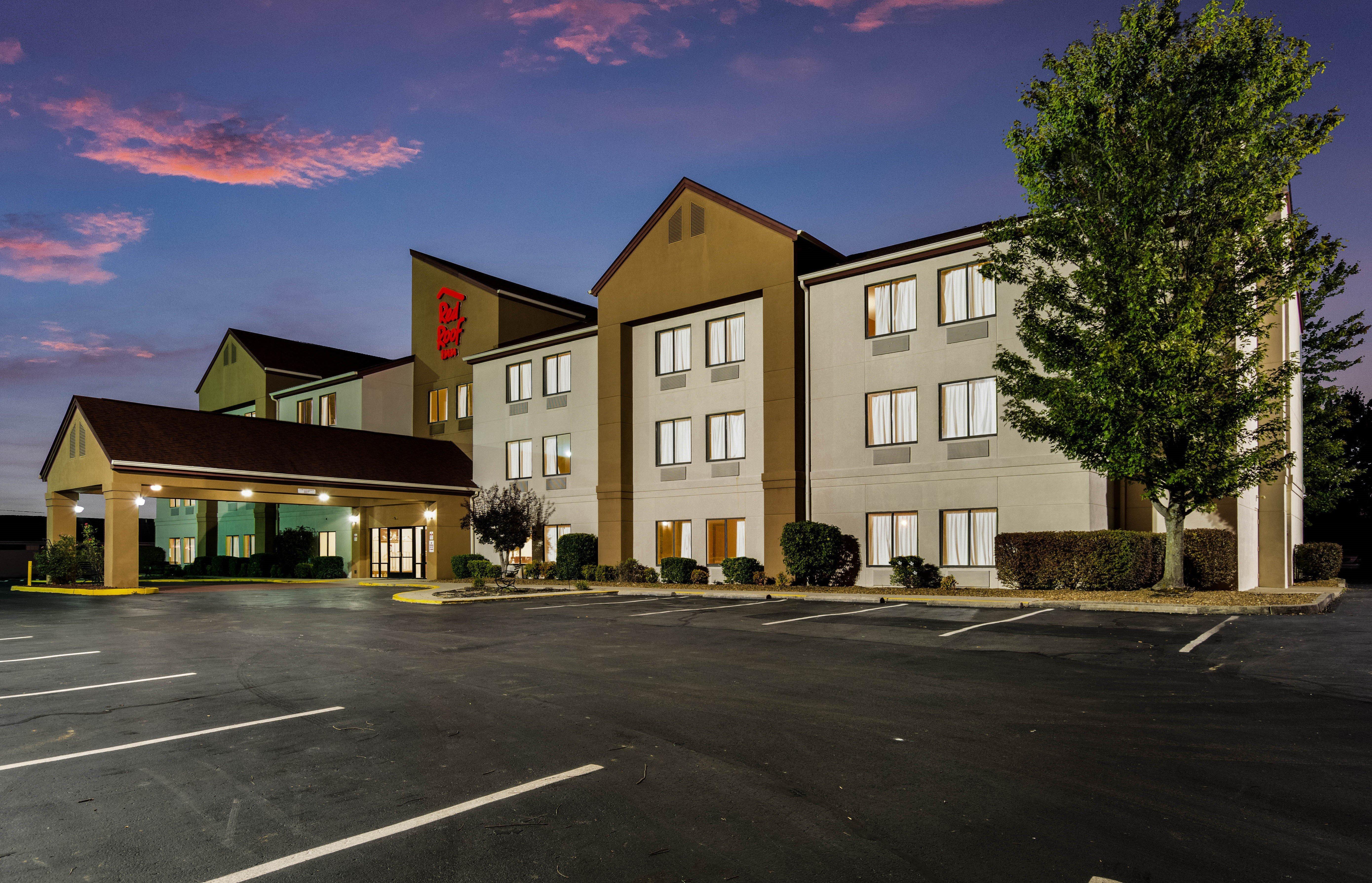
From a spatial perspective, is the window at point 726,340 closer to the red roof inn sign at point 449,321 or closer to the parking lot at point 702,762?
the red roof inn sign at point 449,321

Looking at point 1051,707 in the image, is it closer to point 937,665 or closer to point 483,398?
point 937,665

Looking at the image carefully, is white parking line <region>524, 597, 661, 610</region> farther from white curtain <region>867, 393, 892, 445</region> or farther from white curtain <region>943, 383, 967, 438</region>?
white curtain <region>943, 383, 967, 438</region>

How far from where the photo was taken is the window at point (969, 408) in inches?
930

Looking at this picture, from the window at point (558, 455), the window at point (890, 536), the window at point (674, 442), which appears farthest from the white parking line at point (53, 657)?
the window at point (558, 455)

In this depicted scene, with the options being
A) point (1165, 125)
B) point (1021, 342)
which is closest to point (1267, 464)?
point (1021, 342)

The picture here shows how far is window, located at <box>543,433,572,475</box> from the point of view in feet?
112

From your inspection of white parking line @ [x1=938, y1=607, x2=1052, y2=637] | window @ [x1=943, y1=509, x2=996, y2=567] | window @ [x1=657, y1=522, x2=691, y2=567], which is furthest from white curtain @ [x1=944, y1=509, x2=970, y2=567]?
window @ [x1=657, y1=522, x2=691, y2=567]

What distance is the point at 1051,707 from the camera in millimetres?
8242

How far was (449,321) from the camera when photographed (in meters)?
39.8

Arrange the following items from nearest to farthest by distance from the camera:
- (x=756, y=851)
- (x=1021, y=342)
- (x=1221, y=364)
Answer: (x=756, y=851) < (x=1221, y=364) < (x=1021, y=342)

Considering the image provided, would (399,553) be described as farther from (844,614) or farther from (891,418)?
(844,614)

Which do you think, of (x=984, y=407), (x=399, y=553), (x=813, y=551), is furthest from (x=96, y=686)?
(x=399, y=553)

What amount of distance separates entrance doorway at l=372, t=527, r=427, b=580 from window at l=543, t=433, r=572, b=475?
7890 millimetres

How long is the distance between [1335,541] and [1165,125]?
40350 millimetres
